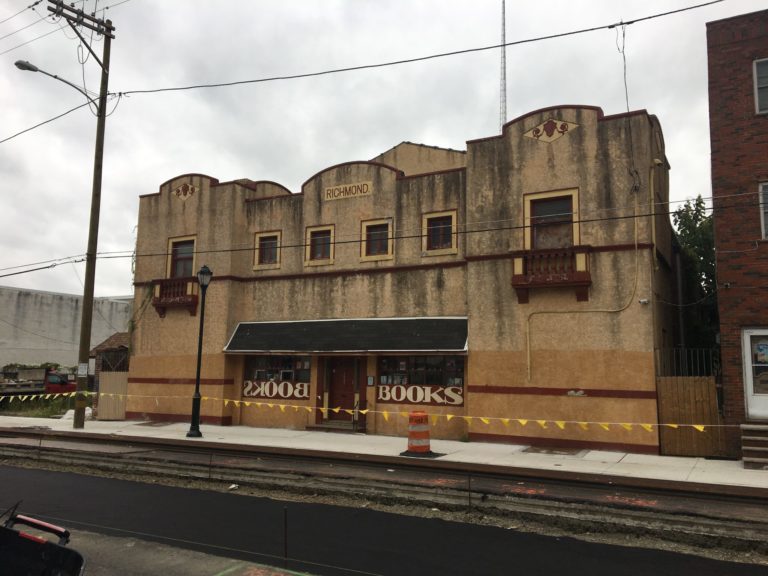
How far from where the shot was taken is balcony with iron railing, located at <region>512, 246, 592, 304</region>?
16641mm

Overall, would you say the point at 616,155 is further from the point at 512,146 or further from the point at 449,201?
the point at 449,201

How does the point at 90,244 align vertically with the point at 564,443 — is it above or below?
above

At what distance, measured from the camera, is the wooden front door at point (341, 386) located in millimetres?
20569

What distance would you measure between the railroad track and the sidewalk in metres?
0.71

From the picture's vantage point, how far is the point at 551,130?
1767cm

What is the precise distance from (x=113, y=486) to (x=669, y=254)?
17.4 metres

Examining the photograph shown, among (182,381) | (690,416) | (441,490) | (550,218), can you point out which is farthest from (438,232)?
(182,381)

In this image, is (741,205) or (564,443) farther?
(564,443)

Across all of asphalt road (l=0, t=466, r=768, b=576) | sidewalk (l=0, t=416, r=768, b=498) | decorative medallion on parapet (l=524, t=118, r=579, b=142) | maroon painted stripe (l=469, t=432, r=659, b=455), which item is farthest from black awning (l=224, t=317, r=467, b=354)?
asphalt road (l=0, t=466, r=768, b=576)

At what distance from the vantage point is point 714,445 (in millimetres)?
14844

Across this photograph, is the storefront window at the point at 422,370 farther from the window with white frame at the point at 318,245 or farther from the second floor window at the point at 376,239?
the window with white frame at the point at 318,245

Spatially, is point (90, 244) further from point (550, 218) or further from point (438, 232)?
point (550, 218)

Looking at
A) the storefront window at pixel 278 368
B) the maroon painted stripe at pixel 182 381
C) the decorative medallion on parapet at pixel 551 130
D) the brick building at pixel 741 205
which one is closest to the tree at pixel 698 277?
the brick building at pixel 741 205

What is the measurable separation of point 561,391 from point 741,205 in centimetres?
648
